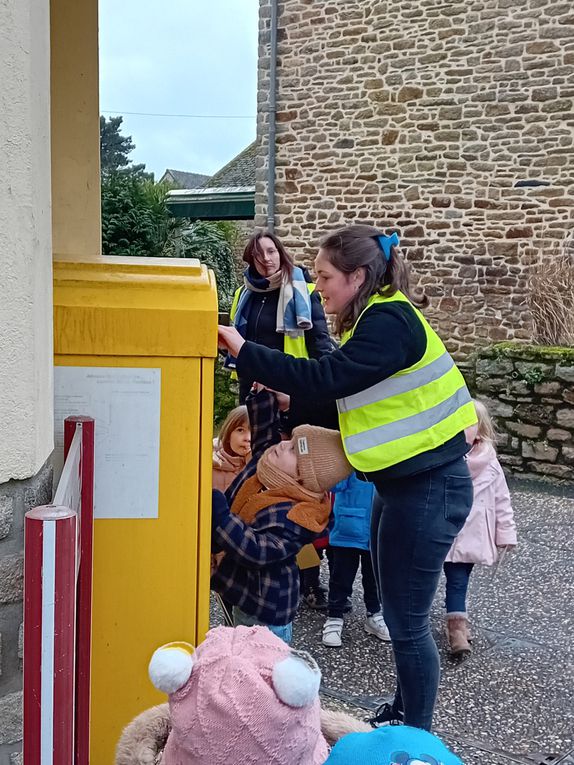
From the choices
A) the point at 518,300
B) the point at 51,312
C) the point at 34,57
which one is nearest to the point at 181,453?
the point at 51,312

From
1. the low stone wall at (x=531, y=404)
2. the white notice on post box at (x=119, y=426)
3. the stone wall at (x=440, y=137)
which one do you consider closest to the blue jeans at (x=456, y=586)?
the white notice on post box at (x=119, y=426)

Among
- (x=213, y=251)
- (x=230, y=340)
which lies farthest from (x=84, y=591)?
(x=213, y=251)

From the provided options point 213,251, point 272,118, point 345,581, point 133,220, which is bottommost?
point 345,581

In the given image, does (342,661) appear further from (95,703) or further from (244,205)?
(244,205)

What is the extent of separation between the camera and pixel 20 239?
5.45ft

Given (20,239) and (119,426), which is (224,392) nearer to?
(119,426)

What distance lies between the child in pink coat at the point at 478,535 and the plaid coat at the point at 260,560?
1440 mm

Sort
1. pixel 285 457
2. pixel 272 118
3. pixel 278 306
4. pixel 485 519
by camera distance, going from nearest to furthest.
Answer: pixel 285 457 → pixel 485 519 → pixel 278 306 → pixel 272 118

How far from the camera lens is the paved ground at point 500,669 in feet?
10.1

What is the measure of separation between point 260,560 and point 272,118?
36.1 feet

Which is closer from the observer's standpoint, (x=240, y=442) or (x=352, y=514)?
(x=240, y=442)

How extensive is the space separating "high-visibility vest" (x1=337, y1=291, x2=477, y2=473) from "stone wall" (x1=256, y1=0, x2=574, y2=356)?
866 centimetres

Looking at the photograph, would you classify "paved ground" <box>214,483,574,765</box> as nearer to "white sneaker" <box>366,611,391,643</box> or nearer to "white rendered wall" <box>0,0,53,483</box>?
"white sneaker" <box>366,611,391,643</box>

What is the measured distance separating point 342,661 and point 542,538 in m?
2.48
